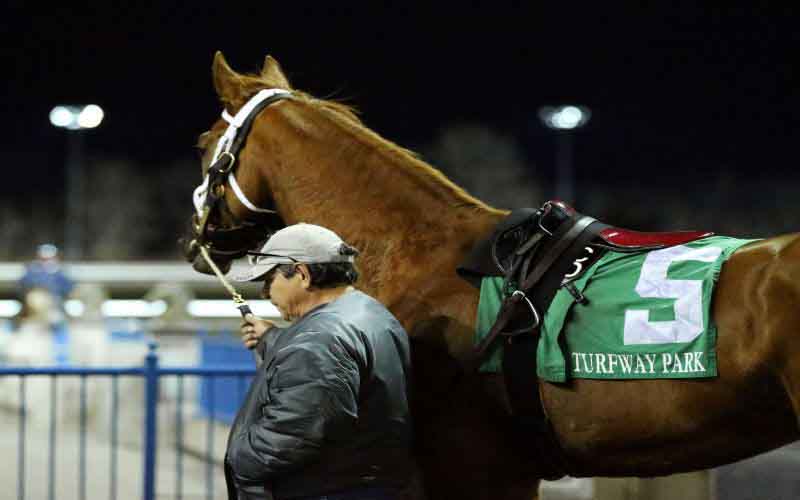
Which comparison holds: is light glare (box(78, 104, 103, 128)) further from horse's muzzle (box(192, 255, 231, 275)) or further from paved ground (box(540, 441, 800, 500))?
paved ground (box(540, 441, 800, 500))

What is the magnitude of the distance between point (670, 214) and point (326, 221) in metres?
33.5

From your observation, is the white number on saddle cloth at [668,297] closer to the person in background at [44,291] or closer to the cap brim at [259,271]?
the cap brim at [259,271]

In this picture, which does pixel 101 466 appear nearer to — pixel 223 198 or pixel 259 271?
pixel 223 198

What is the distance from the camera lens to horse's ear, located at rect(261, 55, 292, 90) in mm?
4387

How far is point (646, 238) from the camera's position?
10.9 ft

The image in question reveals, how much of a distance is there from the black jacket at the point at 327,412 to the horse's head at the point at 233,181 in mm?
1198

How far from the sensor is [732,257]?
308cm

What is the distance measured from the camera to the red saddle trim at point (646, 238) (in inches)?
129

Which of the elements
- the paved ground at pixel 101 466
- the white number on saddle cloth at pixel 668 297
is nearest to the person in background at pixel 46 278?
the paved ground at pixel 101 466

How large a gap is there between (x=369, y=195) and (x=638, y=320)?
1.24 m

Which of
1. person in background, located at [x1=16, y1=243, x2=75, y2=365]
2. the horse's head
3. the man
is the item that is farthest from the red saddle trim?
person in background, located at [x1=16, y1=243, x2=75, y2=365]

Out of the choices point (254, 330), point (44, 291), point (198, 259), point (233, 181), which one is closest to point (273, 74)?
point (233, 181)

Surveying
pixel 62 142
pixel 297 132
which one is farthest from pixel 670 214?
pixel 62 142

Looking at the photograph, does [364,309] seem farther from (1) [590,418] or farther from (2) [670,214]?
(2) [670,214]
